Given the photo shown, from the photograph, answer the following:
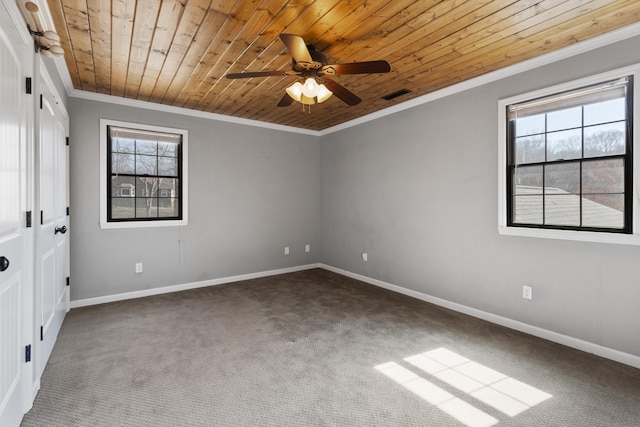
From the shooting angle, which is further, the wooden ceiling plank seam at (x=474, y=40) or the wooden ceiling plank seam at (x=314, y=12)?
the wooden ceiling plank seam at (x=474, y=40)

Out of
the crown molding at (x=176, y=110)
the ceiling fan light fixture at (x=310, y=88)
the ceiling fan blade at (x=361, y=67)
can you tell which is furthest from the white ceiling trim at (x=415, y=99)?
the ceiling fan light fixture at (x=310, y=88)

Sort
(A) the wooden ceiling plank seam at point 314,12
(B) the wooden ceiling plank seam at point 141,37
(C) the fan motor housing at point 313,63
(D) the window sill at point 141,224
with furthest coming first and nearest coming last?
(D) the window sill at point 141,224 < (C) the fan motor housing at point 313,63 < (B) the wooden ceiling plank seam at point 141,37 < (A) the wooden ceiling plank seam at point 314,12

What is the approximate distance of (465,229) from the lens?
3637mm

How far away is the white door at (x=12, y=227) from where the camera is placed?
1571 mm

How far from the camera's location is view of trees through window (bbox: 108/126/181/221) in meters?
4.11

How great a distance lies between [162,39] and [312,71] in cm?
130

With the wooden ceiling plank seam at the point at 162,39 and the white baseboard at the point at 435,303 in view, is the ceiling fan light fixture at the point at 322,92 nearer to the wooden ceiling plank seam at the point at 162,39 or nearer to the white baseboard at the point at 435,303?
the wooden ceiling plank seam at the point at 162,39

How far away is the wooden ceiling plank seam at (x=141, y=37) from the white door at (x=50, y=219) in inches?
28.2

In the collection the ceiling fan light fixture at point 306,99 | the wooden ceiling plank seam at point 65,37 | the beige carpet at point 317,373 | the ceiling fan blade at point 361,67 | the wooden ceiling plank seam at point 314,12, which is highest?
the wooden ceiling plank seam at point 65,37

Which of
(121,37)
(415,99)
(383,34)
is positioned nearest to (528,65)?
(415,99)

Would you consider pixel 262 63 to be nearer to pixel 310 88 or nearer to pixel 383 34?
pixel 310 88

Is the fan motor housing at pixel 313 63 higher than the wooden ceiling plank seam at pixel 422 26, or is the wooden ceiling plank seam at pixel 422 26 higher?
the wooden ceiling plank seam at pixel 422 26

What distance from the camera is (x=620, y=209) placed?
2.54 meters

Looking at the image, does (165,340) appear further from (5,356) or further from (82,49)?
(82,49)
